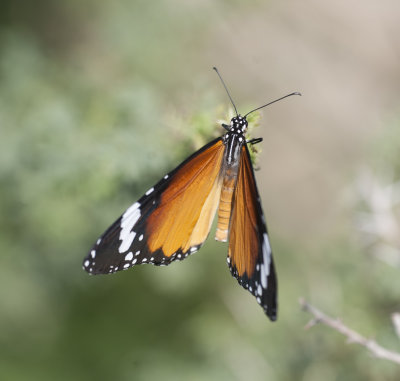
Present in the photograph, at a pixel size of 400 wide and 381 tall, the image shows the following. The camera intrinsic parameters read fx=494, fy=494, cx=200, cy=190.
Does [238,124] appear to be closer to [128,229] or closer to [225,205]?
[225,205]

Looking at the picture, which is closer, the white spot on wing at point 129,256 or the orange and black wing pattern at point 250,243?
the orange and black wing pattern at point 250,243

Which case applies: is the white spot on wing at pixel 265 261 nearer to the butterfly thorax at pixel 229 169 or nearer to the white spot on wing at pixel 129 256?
the butterfly thorax at pixel 229 169

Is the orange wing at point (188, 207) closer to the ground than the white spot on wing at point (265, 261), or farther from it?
farther from it

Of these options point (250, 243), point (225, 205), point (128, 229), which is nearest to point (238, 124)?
point (225, 205)

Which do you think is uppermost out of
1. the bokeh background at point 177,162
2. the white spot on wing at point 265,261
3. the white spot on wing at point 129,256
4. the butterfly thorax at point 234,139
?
the bokeh background at point 177,162

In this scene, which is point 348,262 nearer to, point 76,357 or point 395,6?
point 76,357

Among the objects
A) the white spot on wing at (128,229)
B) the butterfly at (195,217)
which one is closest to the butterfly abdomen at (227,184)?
the butterfly at (195,217)
